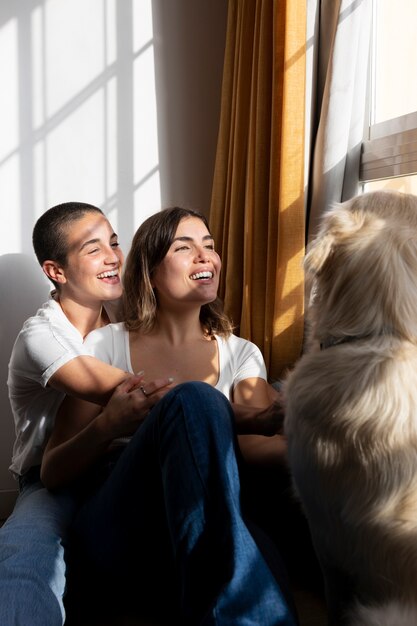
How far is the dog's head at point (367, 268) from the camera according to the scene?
3.83 ft

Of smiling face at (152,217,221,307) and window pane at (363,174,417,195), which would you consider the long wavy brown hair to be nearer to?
smiling face at (152,217,221,307)

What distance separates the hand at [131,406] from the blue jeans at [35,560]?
25 centimetres

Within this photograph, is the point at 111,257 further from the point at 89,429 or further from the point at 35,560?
the point at 35,560

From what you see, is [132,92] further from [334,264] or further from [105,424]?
[334,264]

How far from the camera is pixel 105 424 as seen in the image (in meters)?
1.62

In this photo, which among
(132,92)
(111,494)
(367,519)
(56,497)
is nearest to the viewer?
(367,519)

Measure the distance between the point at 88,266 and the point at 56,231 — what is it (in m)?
0.17

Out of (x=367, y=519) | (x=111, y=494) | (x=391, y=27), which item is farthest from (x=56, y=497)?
Result: (x=391, y=27)

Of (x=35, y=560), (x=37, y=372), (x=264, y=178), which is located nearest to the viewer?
(x=35, y=560)

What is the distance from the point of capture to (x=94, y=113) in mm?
2725

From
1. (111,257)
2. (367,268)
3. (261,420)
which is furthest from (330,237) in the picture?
(111,257)

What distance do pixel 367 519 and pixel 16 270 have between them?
1868mm

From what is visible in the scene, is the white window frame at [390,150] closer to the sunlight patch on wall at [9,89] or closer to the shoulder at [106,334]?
the shoulder at [106,334]

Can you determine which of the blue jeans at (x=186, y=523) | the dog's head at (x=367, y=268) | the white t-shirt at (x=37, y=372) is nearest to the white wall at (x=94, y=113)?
the white t-shirt at (x=37, y=372)
